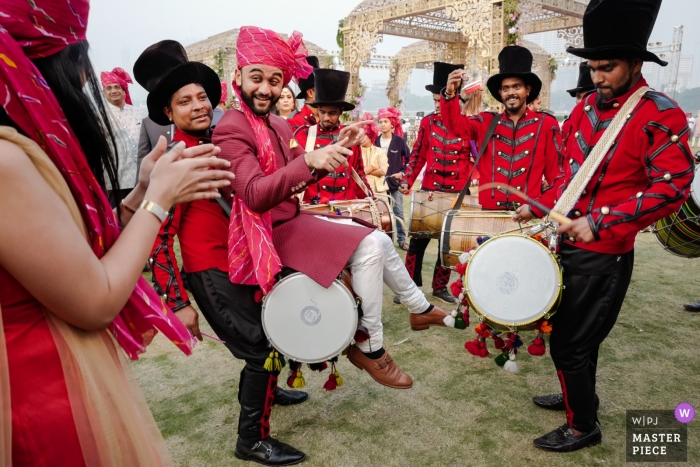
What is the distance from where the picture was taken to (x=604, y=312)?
2650 millimetres

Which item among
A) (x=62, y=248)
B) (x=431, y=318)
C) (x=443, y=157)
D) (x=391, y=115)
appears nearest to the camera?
(x=62, y=248)

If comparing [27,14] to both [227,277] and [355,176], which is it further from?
[355,176]

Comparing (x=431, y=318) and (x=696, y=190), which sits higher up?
(x=696, y=190)

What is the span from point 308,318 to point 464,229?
196 centimetres

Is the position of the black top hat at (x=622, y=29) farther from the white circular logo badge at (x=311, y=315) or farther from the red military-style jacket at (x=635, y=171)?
the white circular logo badge at (x=311, y=315)

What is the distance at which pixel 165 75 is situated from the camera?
2.52m

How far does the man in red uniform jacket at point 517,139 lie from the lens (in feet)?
14.4

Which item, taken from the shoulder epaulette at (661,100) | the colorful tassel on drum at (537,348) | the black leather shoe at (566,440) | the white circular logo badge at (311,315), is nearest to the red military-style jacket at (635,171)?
the shoulder epaulette at (661,100)

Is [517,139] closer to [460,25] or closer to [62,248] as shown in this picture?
[62,248]

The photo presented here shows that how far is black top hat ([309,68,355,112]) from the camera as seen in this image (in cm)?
481

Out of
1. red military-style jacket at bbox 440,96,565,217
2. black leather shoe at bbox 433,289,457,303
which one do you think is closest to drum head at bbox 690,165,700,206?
red military-style jacket at bbox 440,96,565,217

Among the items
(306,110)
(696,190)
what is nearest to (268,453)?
(696,190)

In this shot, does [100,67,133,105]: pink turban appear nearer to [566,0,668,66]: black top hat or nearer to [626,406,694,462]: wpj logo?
[566,0,668,66]: black top hat

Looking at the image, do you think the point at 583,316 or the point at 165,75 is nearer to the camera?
the point at 165,75
